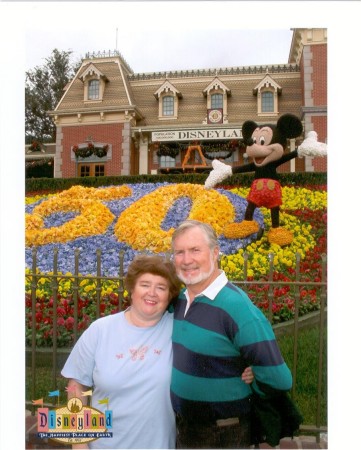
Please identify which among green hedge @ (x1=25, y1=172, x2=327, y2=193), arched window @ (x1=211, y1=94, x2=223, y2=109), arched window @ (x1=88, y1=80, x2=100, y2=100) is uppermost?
arched window @ (x1=88, y1=80, x2=100, y2=100)

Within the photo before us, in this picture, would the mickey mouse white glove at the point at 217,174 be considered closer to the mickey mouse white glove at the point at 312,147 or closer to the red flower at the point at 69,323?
the mickey mouse white glove at the point at 312,147

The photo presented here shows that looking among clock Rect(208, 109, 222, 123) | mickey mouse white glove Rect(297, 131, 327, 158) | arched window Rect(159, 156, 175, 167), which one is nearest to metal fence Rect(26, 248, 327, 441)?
mickey mouse white glove Rect(297, 131, 327, 158)

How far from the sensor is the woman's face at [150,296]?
157 cm

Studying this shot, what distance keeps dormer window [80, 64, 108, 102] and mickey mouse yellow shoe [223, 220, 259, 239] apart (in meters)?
1.34

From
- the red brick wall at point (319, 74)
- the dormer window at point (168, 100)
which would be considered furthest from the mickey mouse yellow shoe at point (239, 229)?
the red brick wall at point (319, 74)

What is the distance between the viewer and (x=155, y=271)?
1592mm

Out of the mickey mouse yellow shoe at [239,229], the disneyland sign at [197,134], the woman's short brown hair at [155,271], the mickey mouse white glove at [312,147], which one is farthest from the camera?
the mickey mouse yellow shoe at [239,229]

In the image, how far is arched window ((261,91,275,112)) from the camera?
2992 millimetres

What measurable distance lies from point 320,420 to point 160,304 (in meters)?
1.24

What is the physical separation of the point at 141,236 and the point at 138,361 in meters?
1.47

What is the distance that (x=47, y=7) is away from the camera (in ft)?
6.82

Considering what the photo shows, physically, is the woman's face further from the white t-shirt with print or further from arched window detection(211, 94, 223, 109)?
arched window detection(211, 94, 223, 109)

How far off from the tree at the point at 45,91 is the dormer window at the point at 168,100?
Result: 2.03 feet
